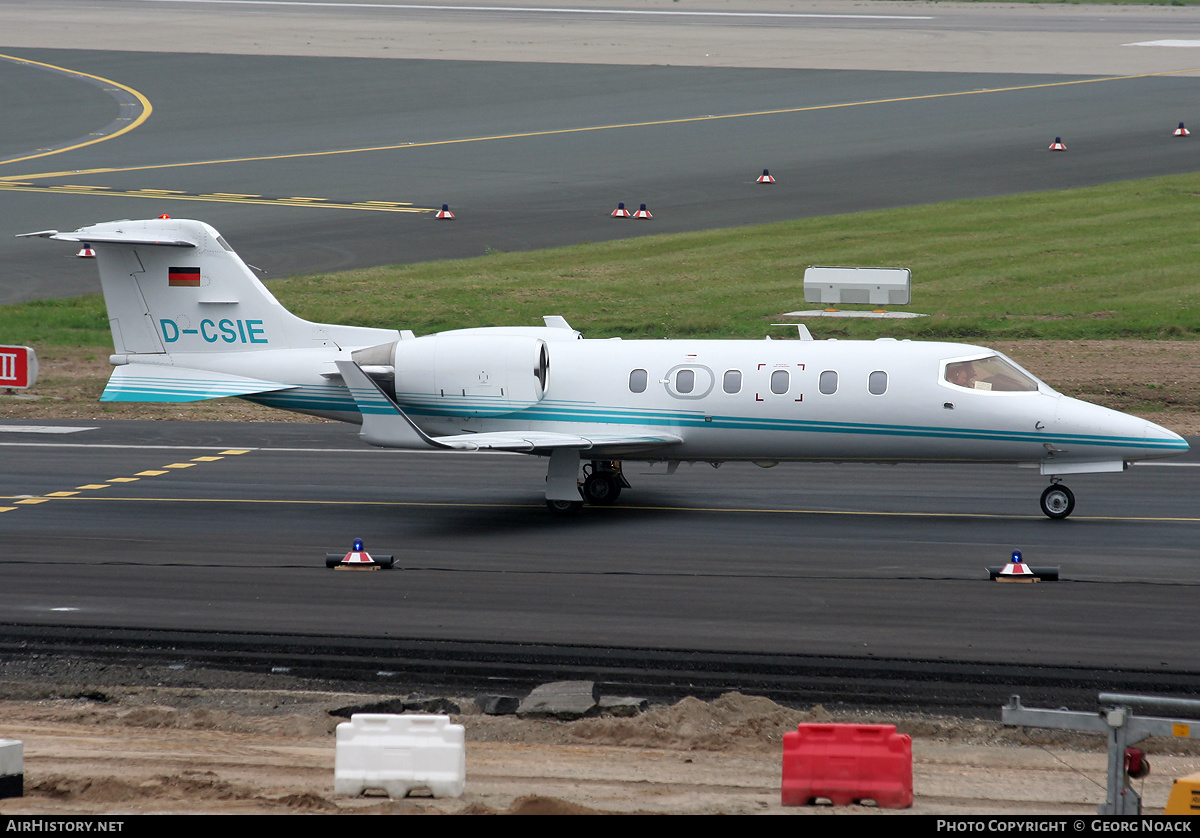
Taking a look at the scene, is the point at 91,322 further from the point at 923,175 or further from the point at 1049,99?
the point at 1049,99

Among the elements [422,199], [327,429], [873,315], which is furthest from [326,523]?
[422,199]

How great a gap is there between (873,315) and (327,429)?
15.8 m

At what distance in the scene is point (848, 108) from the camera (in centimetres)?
6222

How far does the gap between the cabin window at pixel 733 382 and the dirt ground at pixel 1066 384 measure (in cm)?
Answer: 1255

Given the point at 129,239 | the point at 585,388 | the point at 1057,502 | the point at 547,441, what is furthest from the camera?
the point at 129,239

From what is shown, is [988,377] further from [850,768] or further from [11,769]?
[11,769]

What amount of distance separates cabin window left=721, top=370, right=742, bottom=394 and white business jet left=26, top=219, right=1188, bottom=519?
0.02 metres

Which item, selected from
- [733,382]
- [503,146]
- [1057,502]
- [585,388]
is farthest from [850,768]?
[503,146]

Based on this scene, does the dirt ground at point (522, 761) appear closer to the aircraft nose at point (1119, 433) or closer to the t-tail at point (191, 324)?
the aircraft nose at point (1119, 433)

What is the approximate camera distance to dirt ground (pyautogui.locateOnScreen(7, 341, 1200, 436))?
1267 inches

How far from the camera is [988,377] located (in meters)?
22.6

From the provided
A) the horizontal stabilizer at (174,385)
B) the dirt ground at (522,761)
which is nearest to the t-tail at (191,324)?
the horizontal stabilizer at (174,385)

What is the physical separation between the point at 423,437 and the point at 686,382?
4.66m

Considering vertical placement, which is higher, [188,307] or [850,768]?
[188,307]
